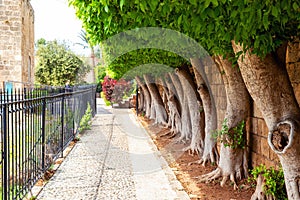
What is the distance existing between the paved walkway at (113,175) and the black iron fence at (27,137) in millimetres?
359

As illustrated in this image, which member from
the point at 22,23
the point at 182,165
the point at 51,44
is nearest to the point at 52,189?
the point at 182,165

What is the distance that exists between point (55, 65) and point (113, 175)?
22632mm

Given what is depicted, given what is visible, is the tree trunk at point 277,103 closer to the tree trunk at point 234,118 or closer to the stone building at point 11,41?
the tree trunk at point 234,118

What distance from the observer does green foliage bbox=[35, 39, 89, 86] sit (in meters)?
26.8

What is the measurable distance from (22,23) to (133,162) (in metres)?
13.4

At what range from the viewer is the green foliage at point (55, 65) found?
2681cm

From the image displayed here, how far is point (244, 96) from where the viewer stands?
17.2 ft

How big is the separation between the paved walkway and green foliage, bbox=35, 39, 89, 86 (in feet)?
60.6

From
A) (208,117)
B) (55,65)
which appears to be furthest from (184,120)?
(55,65)

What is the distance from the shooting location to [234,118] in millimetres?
5355

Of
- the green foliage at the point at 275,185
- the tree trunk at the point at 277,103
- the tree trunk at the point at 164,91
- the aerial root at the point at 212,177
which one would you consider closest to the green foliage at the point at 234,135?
the aerial root at the point at 212,177

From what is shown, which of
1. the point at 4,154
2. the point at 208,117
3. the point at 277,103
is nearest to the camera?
the point at 277,103

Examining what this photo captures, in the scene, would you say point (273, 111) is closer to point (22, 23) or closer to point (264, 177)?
point (264, 177)

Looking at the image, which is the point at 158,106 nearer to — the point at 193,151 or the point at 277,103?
the point at 193,151
